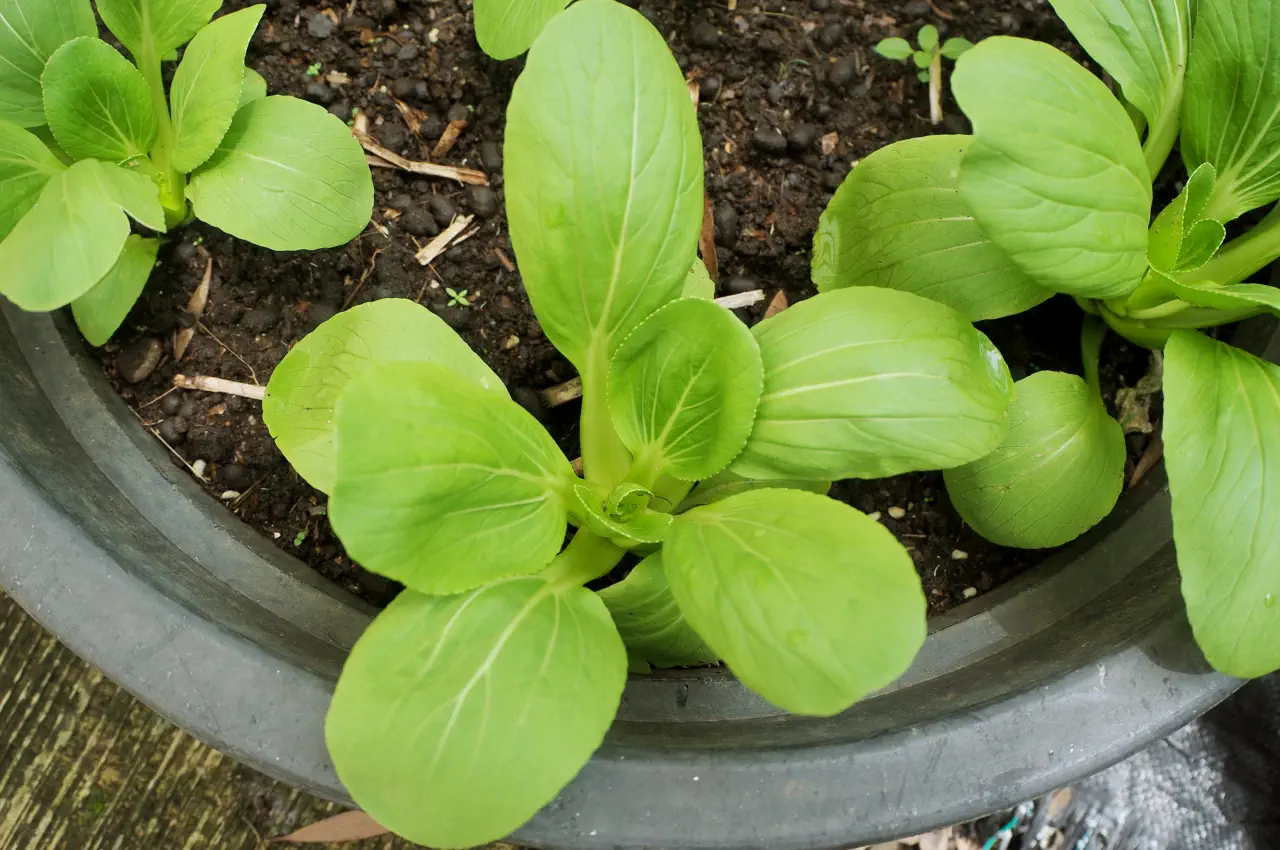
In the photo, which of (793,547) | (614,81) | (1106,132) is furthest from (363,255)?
(1106,132)

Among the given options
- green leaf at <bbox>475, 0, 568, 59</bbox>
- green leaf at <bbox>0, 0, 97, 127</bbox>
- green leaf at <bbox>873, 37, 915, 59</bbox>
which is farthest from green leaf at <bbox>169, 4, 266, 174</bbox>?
green leaf at <bbox>873, 37, 915, 59</bbox>

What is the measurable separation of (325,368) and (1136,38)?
898mm

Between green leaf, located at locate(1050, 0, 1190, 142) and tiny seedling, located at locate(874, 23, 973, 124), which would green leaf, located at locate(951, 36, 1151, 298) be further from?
tiny seedling, located at locate(874, 23, 973, 124)

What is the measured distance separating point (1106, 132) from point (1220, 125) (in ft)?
0.94

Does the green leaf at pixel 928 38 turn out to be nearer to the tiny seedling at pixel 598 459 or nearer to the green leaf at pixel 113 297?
the tiny seedling at pixel 598 459

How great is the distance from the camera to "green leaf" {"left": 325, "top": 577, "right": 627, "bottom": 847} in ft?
2.19

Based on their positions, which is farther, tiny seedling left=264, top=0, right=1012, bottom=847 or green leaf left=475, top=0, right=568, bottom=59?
green leaf left=475, top=0, right=568, bottom=59

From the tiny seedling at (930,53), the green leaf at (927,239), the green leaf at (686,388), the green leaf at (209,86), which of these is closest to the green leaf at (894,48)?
the tiny seedling at (930,53)

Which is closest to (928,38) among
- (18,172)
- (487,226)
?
(487,226)

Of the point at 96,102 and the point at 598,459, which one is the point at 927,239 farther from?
the point at 96,102

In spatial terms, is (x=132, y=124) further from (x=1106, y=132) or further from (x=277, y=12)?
(x=1106, y=132)

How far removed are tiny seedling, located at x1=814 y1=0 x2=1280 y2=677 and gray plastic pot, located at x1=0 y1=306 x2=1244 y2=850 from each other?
0.33 ft

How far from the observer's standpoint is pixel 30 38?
37.7 inches

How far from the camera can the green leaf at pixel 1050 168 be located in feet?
2.34
